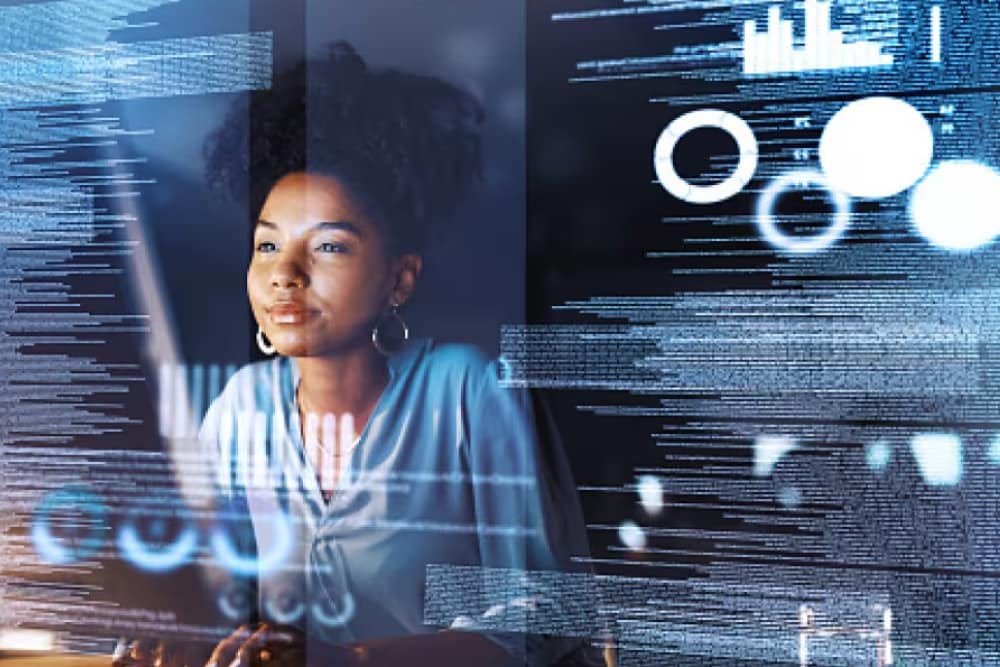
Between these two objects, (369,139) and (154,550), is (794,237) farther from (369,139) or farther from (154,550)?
(154,550)

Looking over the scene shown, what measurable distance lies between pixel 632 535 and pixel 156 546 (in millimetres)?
1040

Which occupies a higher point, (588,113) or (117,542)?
(588,113)

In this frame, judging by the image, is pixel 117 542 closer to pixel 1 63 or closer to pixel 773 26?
pixel 1 63

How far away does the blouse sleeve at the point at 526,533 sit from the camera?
2156mm

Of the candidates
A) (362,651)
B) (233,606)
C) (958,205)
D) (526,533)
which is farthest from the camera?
(233,606)

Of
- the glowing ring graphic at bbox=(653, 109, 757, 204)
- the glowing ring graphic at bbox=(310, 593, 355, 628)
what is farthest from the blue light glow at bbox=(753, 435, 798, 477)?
the glowing ring graphic at bbox=(310, 593, 355, 628)

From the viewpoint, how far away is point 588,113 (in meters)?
2.13

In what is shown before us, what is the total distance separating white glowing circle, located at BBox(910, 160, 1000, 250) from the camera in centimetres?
193

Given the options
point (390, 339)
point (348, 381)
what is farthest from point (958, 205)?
point (348, 381)

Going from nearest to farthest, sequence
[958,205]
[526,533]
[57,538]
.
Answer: [958,205]
[526,533]
[57,538]

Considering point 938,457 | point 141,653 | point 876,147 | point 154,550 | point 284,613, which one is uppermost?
point 876,147

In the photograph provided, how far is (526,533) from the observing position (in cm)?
219

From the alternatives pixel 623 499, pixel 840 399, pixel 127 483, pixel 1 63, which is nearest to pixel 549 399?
pixel 623 499

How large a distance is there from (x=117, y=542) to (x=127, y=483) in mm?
132
